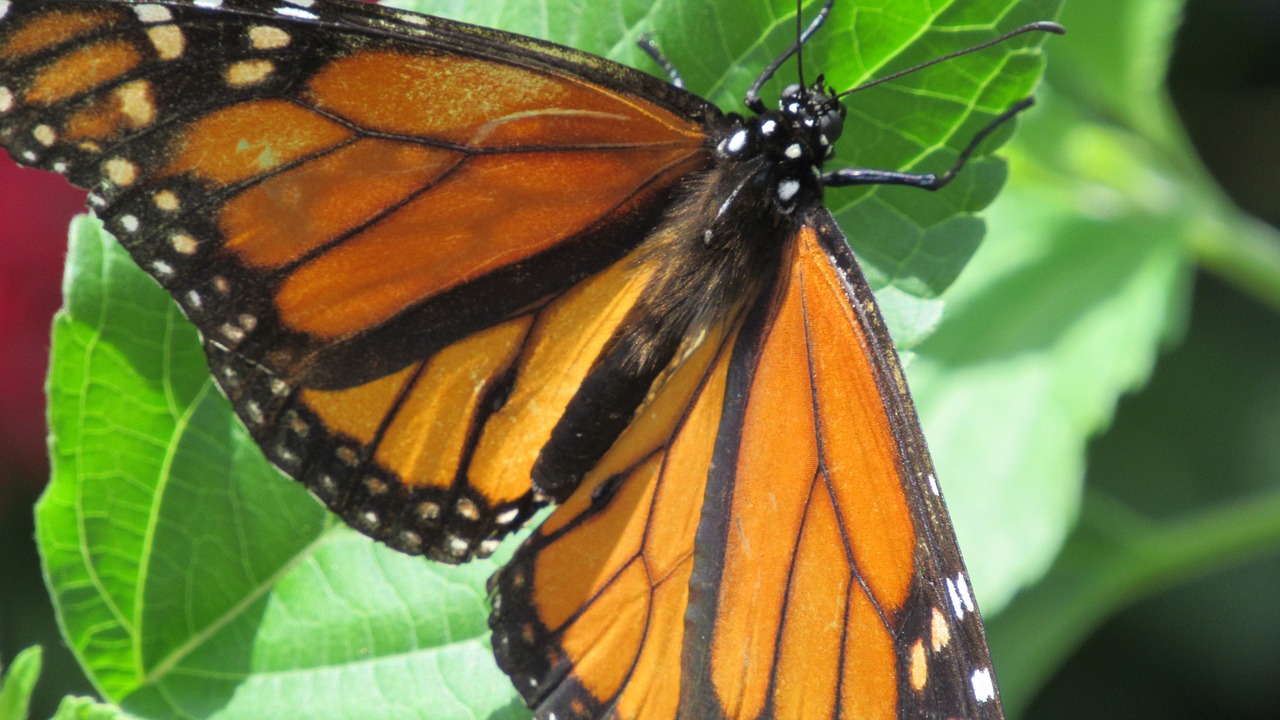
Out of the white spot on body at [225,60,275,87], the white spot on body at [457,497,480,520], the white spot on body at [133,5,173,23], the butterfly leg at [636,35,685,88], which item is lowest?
the white spot on body at [457,497,480,520]

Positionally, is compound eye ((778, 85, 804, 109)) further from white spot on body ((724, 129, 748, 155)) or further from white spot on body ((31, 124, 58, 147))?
white spot on body ((31, 124, 58, 147))

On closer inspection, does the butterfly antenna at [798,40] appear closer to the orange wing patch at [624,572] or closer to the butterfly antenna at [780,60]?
the butterfly antenna at [780,60]

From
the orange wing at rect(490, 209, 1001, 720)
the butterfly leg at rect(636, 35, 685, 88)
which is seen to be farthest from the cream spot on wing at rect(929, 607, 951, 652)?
the butterfly leg at rect(636, 35, 685, 88)

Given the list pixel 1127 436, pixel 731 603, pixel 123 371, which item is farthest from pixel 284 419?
pixel 1127 436

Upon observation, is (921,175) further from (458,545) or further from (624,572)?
(458,545)

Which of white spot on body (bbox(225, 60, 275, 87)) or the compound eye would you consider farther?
the compound eye

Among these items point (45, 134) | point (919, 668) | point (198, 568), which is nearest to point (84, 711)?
point (198, 568)

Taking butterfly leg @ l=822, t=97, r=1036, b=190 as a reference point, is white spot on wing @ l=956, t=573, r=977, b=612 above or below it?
below

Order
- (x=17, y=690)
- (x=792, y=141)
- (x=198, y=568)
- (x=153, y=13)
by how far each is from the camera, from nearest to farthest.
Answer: (x=153, y=13) → (x=17, y=690) → (x=792, y=141) → (x=198, y=568)
